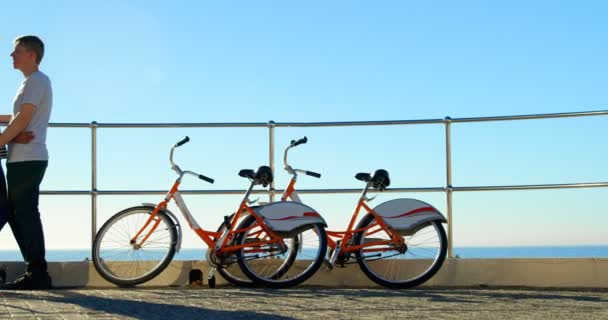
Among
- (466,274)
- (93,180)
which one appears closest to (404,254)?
(466,274)

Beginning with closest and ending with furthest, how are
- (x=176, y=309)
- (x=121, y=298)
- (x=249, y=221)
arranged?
(x=176, y=309) → (x=121, y=298) → (x=249, y=221)

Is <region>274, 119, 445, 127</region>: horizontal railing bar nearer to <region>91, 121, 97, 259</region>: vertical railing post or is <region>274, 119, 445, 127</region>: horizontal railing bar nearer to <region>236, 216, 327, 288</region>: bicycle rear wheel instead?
<region>236, 216, 327, 288</region>: bicycle rear wheel

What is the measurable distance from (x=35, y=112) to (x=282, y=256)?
204cm

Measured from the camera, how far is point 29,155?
21.5 feet

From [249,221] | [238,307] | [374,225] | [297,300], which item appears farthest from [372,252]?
[238,307]

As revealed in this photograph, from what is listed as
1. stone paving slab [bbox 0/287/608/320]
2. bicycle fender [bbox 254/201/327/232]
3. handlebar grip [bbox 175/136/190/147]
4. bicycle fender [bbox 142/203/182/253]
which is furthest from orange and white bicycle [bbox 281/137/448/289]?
handlebar grip [bbox 175/136/190/147]

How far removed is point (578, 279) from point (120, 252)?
3.38m

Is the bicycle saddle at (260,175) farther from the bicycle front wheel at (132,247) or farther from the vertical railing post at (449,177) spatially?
the vertical railing post at (449,177)

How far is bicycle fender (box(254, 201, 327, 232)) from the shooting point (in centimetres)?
718

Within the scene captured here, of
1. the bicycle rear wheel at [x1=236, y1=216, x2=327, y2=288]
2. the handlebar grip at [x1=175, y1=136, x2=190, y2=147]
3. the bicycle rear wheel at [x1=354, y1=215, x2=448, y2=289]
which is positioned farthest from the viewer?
the handlebar grip at [x1=175, y1=136, x2=190, y2=147]

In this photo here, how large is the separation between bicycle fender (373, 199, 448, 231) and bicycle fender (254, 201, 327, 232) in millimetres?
474

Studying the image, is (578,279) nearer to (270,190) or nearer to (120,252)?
(270,190)

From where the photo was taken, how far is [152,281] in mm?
7562

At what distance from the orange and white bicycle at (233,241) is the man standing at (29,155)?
0.70 m
